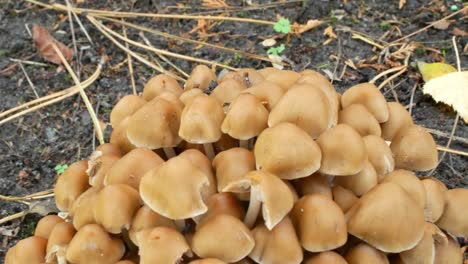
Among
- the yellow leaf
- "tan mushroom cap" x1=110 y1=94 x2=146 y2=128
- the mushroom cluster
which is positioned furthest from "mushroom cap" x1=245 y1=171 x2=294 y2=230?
the yellow leaf

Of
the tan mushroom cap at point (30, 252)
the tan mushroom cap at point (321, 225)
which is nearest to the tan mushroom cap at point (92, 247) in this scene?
the tan mushroom cap at point (30, 252)

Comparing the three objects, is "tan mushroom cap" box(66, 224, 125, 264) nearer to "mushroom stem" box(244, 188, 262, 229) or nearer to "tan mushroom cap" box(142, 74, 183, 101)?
"mushroom stem" box(244, 188, 262, 229)

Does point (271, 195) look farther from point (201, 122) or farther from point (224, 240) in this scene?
point (201, 122)

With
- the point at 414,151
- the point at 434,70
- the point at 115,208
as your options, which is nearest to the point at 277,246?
the point at 115,208

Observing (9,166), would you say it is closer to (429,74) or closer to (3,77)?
(3,77)

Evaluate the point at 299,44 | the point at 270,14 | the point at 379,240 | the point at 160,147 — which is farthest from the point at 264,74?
the point at 270,14

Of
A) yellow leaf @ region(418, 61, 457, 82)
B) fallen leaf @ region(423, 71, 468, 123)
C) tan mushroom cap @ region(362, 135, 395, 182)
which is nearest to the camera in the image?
tan mushroom cap @ region(362, 135, 395, 182)

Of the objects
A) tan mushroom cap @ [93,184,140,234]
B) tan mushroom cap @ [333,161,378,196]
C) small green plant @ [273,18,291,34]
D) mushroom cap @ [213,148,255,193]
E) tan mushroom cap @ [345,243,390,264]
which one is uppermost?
mushroom cap @ [213,148,255,193]

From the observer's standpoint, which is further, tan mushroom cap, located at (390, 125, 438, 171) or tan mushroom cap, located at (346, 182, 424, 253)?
tan mushroom cap, located at (390, 125, 438, 171)

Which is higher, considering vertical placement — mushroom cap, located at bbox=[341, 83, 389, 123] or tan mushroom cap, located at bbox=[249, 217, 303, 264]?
mushroom cap, located at bbox=[341, 83, 389, 123]
